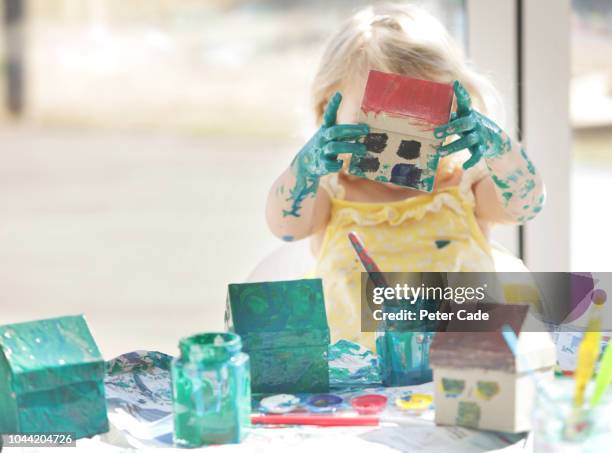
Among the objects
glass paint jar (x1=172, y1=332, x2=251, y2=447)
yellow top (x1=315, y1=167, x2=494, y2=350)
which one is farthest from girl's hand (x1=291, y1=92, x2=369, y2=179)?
glass paint jar (x1=172, y1=332, x2=251, y2=447)

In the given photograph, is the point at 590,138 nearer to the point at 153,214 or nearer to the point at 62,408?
the point at 62,408

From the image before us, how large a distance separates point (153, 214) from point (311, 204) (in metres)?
3.96

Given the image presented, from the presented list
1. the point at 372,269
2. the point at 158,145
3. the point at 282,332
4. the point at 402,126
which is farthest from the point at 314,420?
the point at 158,145

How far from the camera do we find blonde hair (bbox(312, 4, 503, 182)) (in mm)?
1463

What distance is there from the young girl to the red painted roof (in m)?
0.24

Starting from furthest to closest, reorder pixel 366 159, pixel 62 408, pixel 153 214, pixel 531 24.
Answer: pixel 153 214 < pixel 531 24 < pixel 366 159 < pixel 62 408

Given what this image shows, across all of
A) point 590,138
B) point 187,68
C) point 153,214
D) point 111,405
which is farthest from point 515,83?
point 187,68

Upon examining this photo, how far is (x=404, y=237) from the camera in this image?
1.55 metres

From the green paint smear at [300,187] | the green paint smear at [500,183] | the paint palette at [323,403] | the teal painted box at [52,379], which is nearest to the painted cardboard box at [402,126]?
the green paint smear at [300,187]

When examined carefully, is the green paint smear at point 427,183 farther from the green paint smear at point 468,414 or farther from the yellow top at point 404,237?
the green paint smear at point 468,414

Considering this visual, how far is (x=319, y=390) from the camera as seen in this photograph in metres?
1.01

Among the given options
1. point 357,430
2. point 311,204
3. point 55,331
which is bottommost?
point 357,430

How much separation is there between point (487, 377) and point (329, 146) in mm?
519

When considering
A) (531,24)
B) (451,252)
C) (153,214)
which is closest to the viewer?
(451,252)
